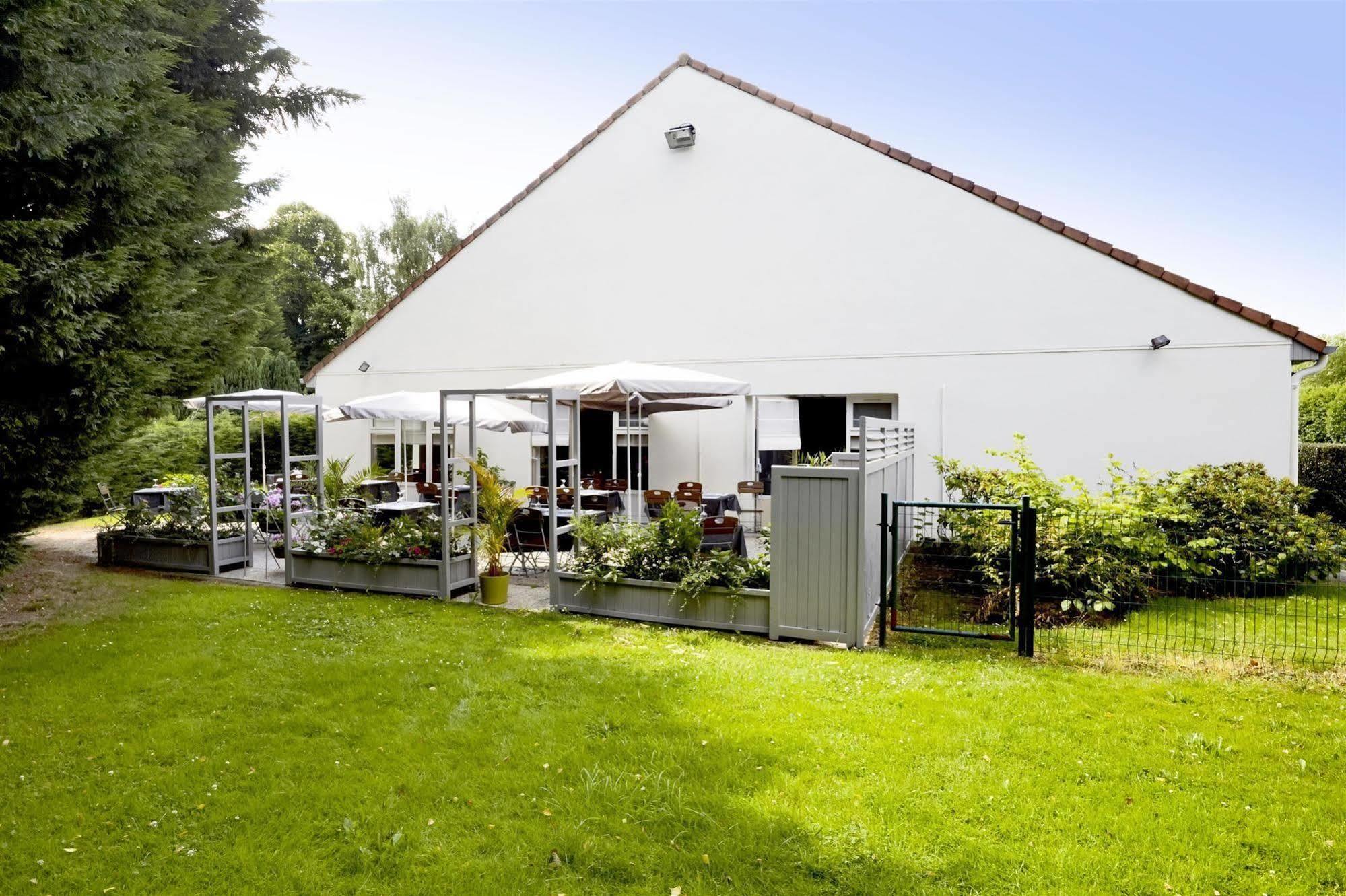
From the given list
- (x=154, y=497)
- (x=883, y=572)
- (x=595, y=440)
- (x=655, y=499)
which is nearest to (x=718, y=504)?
(x=655, y=499)

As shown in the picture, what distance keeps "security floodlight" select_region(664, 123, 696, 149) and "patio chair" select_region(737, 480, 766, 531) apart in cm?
606

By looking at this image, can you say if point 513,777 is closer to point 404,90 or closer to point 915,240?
point 915,240

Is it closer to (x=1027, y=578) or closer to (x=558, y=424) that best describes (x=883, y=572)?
(x=1027, y=578)

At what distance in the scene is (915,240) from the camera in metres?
11.4

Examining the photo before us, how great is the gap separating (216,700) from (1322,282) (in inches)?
1319

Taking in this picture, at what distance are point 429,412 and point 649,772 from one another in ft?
26.2

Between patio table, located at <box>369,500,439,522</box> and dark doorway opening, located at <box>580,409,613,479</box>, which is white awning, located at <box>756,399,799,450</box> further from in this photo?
patio table, located at <box>369,500,439,522</box>

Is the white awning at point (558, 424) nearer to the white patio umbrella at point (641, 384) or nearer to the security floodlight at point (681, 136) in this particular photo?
the white patio umbrella at point (641, 384)

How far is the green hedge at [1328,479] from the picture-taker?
42.7 feet

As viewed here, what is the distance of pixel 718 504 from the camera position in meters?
10.8

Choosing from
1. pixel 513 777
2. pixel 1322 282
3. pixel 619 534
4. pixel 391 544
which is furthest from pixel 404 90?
pixel 1322 282

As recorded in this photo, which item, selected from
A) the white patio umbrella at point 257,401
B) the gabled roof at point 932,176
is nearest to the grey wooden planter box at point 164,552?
the white patio umbrella at point 257,401

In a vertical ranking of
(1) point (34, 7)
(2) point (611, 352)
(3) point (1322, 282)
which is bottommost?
(2) point (611, 352)

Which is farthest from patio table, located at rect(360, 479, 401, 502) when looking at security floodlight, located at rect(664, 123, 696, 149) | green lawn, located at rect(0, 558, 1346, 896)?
security floodlight, located at rect(664, 123, 696, 149)
